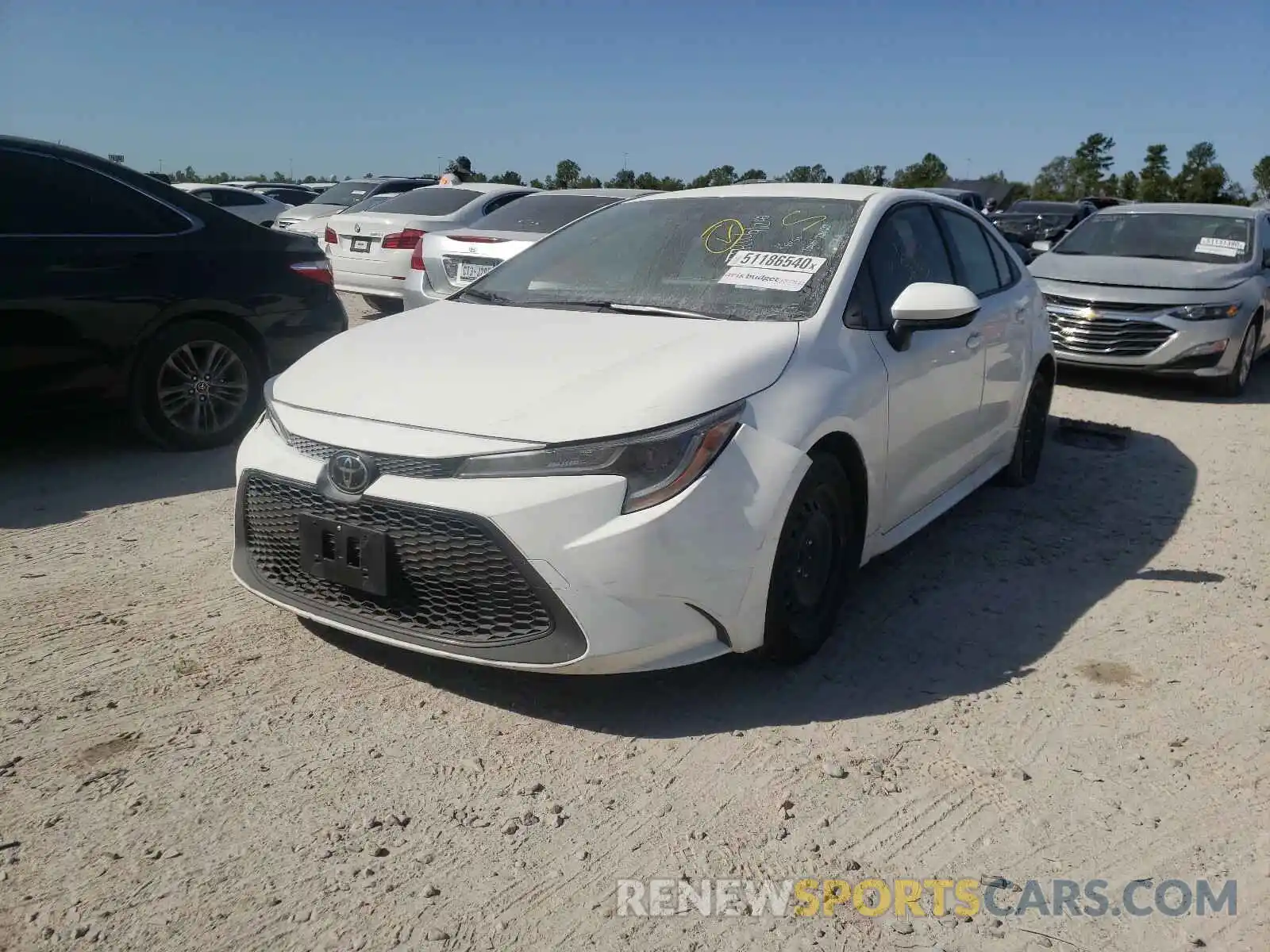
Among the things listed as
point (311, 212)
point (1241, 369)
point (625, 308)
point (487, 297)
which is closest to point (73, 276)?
point (487, 297)

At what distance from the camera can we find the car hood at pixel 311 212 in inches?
658

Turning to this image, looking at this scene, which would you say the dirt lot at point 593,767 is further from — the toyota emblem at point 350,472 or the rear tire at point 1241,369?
the rear tire at point 1241,369

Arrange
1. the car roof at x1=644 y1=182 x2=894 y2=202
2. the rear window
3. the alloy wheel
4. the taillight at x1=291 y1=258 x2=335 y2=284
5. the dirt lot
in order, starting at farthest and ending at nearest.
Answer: the rear window → the taillight at x1=291 y1=258 x2=335 y2=284 → the alloy wheel → the car roof at x1=644 y1=182 x2=894 y2=202 → the dirt lot

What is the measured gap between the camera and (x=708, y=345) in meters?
3.46

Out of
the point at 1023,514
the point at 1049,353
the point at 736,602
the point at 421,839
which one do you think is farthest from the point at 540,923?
the point at 1049,353

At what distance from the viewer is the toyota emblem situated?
314 centimetres

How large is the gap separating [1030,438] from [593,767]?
12.3 ft

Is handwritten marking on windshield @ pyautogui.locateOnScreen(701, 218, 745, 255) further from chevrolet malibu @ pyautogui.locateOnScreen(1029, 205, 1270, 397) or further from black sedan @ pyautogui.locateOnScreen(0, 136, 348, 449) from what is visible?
chevrolet malibu @ pyautogui.locateOnScreen(1029, 205, 1270, 397)

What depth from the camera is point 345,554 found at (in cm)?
319

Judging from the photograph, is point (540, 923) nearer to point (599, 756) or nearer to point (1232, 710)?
point (599, 756)

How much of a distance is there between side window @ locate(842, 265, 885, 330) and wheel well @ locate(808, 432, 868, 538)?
429 millimetres

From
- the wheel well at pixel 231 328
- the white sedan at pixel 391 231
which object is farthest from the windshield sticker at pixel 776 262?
the white sedan at pixel 391 231

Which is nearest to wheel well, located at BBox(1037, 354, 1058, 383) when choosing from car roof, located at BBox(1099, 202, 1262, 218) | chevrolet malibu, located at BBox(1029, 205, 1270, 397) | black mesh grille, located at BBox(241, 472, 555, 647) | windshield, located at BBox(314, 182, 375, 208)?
chevrolet malibu, located at BBox(1029, 205, 1270, 397)

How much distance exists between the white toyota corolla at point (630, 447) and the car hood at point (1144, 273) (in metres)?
5.27
